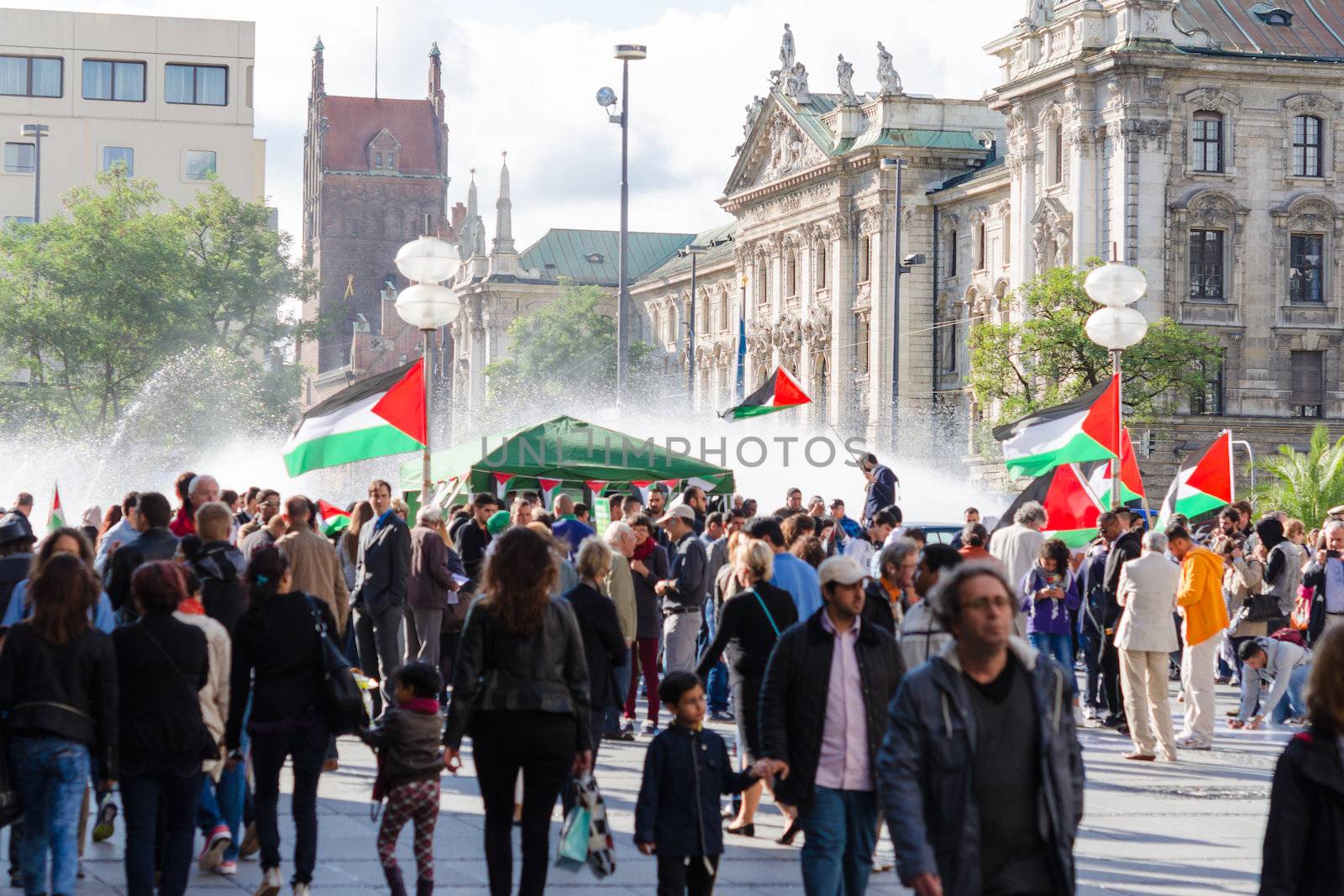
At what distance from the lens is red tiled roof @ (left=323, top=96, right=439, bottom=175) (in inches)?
5408

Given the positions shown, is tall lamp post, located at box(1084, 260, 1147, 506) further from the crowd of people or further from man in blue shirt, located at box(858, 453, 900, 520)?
the crowd of people

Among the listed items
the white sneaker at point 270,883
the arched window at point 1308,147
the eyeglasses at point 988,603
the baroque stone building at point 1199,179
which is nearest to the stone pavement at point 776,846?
the white sneaker at point 270,883

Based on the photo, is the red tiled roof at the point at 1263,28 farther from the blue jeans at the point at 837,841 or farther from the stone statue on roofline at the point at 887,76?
the blue jeans at the point at 837,841

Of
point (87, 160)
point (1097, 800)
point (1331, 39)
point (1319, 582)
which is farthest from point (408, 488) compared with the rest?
point (87, 160)

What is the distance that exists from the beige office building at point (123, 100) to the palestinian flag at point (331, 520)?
65.1 meters

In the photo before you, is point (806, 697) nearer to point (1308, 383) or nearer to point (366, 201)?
point (1308, 383)

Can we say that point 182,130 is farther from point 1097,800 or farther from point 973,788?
point 973,788

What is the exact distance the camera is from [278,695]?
9.09 meters

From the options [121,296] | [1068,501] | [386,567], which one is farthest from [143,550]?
[121,296]

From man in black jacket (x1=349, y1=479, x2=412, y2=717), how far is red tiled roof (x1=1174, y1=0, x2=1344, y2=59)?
44606 mm

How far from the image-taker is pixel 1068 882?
5.77 m

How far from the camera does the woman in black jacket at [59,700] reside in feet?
26.7

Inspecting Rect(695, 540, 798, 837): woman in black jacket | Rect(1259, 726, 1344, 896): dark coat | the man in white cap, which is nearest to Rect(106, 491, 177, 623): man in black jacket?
Rect(695, 540, 798, 837): woman in black jacket

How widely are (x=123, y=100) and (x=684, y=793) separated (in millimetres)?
82505
